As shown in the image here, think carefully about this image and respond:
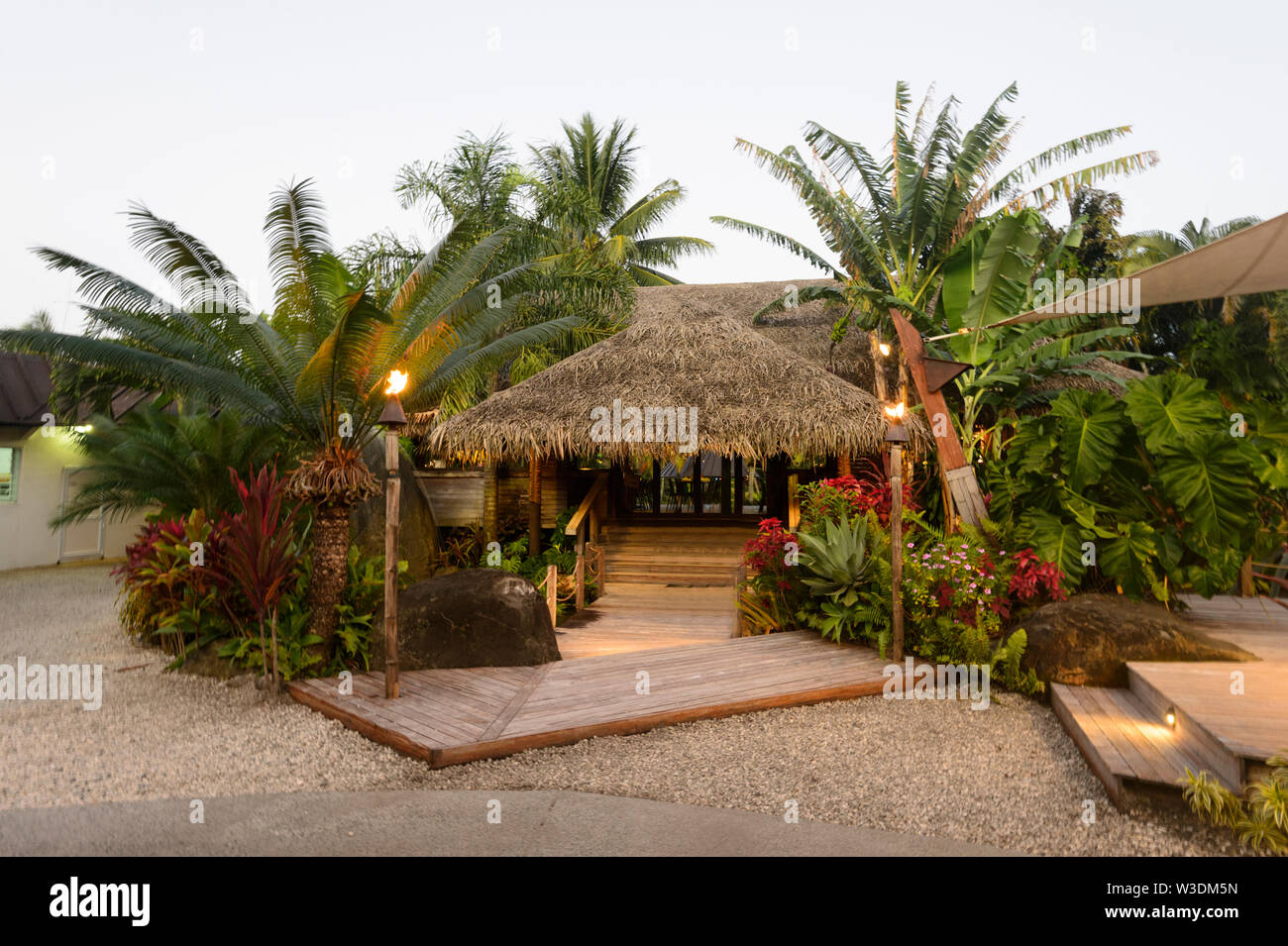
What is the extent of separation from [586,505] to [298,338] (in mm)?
5548

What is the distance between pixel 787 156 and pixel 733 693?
383 inches

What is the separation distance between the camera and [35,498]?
15.3 m

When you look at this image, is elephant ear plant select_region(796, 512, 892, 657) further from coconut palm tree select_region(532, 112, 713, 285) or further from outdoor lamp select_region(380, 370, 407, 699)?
coconut palm tree select_region(532, 112, 713, 285)

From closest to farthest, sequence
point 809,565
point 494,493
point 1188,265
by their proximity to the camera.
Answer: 1. point 1188,265
2. point 809,565
3. point 494,493

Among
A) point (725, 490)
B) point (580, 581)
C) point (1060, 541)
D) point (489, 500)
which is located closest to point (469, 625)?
point (580, 581)

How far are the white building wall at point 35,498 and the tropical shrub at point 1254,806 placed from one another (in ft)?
58.5

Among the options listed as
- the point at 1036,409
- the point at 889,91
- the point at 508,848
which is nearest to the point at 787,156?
the point at 889,91

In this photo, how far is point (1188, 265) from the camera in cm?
427

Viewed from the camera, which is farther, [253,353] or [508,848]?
[253,353]

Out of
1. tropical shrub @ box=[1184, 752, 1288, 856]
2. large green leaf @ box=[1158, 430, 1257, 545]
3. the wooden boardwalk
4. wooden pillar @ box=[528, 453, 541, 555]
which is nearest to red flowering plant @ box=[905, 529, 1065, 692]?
the wooden boardwalk

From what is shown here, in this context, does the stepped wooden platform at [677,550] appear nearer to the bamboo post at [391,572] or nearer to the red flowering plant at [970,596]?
the red flowering plant at [970,596]

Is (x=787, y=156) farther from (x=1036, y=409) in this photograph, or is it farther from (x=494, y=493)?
(x=494, y=493)

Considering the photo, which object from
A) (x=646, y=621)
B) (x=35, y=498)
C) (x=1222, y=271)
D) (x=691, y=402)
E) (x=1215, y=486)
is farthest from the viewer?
(x=35, y=498)

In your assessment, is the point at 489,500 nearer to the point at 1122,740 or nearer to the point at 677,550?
the point at 677,550
